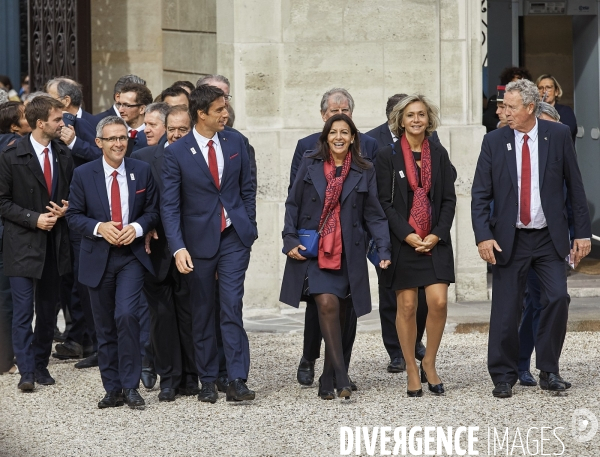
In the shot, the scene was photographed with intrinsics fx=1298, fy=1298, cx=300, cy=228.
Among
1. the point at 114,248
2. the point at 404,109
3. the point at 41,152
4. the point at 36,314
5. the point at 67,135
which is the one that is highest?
the point at 404,109

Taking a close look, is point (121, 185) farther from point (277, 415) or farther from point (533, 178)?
point (533, 178)

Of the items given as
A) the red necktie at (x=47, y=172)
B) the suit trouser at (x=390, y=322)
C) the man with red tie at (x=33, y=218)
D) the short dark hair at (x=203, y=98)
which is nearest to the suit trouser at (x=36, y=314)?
the man with red tie at (x=33, y=218)

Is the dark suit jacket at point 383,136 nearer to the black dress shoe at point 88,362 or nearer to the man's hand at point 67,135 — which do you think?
the man's hand at point 67,135

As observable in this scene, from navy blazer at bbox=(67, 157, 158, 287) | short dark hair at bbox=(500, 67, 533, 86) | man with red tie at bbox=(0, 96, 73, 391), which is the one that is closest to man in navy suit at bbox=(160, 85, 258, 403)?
navy blazer at bbox=(67, 157, 158, 287)

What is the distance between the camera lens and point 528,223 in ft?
26.9

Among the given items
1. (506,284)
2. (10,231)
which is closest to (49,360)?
(10,231)

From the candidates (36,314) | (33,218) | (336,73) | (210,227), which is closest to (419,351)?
(210,227)

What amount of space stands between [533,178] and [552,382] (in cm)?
130

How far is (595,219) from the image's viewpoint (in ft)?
44.5

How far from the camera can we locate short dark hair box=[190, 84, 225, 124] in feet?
26.9

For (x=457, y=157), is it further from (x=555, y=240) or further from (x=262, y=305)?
(x=555, y=240)

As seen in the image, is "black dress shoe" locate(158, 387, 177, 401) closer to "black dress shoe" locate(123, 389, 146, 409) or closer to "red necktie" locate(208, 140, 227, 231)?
"black dress shoe" locate(123, 389, 146, 409)

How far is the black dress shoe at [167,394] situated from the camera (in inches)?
328

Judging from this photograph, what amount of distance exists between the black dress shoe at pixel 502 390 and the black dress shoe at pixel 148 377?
2286mm
